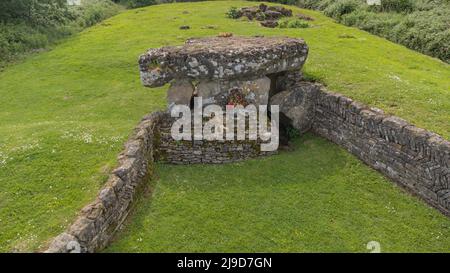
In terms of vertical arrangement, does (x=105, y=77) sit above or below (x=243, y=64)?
below

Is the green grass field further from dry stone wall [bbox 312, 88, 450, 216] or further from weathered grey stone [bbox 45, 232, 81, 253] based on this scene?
weathered grey stone [bbox 45, 232, 81, 253]

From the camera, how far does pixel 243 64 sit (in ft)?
49.7

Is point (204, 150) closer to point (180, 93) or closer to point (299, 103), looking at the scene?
point (180, 93)

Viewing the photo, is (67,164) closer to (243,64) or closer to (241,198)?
(241,198)

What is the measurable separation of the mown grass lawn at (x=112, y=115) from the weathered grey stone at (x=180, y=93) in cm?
177

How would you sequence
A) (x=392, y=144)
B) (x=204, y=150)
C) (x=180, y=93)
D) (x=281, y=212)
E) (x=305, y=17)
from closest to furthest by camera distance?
(x=281, y=212) < (x=392, y=144) < (x=204, y=150) < (x=180, y=93) < (x=305, y=17)

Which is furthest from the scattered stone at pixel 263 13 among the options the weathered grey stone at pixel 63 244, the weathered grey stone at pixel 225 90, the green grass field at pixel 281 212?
the weathered grey stone at pixel 63 244

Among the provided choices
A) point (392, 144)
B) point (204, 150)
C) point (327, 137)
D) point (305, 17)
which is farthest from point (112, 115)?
point (305, 17)

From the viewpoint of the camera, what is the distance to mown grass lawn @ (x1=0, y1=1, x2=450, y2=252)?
1084 cm

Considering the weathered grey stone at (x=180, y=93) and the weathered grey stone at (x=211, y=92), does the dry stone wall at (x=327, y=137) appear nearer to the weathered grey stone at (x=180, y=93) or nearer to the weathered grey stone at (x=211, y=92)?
the weathered grey stone at (x=180, y=93)

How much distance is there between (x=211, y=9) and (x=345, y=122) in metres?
30.7

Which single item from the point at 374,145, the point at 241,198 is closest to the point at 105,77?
the point at 241,198

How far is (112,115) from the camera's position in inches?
698

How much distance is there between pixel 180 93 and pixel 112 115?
3957mm
